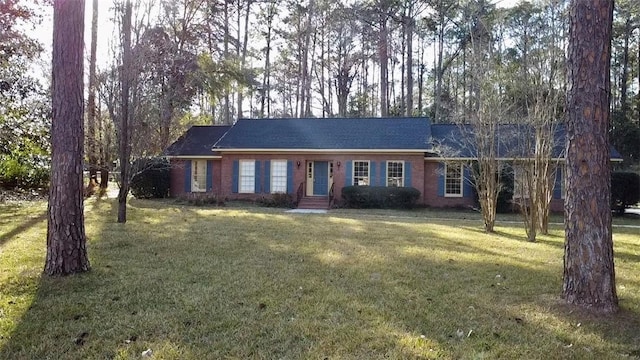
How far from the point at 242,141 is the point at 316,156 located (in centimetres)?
359

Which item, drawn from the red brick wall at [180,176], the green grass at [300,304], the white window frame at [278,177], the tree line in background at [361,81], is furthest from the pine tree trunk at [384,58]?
the green grass at [300,304]

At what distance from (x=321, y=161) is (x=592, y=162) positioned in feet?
53.0

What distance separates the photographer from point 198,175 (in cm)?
2147

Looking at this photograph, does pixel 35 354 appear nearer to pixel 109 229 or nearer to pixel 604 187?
pixel 604 187

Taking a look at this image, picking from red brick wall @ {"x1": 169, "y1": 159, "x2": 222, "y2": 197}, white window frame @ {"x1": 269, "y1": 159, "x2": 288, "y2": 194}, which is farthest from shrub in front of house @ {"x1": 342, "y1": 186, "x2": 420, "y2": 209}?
red brick wall @ {"x1": 169, "y1": 159, "x2": 222, "y2": 197}

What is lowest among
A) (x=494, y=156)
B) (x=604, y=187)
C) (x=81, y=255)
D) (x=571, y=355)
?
(x=571, y=355)

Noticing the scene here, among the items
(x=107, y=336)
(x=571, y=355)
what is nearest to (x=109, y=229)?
(x=107, y=336)

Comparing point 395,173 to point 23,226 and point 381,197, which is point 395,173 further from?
point 23,226

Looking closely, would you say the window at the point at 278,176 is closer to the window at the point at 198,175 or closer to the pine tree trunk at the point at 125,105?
the window at the point at 198,175

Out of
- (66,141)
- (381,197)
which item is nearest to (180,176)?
(381,197)

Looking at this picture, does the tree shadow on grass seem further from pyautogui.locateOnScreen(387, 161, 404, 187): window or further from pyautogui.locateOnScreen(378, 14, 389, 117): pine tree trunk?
pyautogui.locateOnScreen(378, 14, 389, 117): pine tree trunk

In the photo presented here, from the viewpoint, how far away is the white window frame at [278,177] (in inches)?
792

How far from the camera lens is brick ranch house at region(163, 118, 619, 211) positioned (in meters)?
19.2

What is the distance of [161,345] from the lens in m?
3.35
